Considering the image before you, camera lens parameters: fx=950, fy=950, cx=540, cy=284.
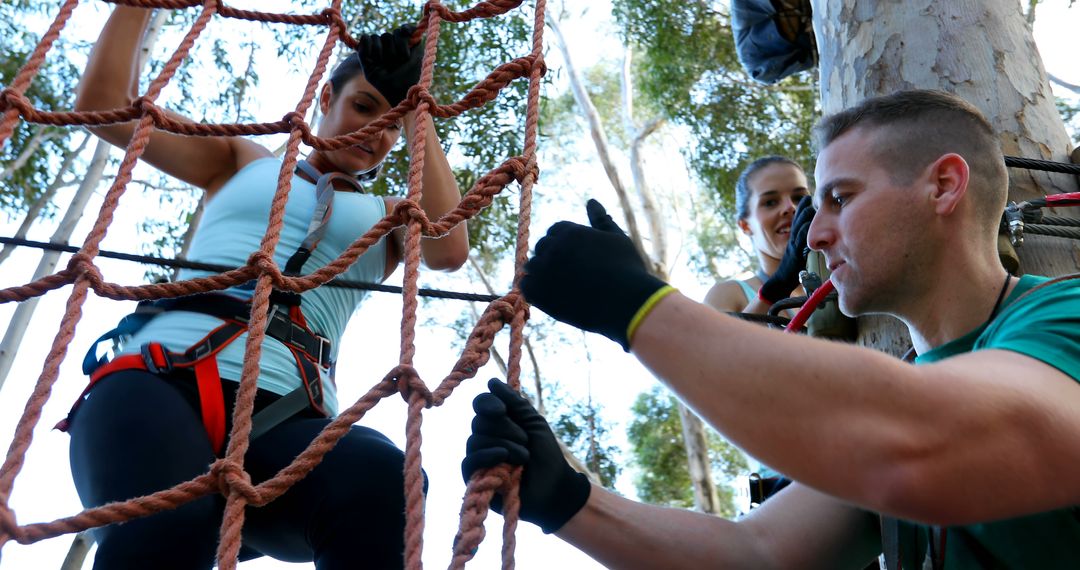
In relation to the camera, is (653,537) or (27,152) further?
(27,152)

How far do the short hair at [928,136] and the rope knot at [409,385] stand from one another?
0.58 metres

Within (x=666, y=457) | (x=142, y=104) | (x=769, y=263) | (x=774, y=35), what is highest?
(x=666, y=457)

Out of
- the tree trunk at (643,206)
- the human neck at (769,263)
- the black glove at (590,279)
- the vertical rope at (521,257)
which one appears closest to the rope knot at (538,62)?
the vertical rope at (521,257)

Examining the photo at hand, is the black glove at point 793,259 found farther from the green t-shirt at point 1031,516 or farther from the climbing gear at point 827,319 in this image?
the green t-shirt at point 1031,516

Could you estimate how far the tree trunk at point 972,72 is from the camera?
132cm

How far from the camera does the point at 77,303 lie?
107cm

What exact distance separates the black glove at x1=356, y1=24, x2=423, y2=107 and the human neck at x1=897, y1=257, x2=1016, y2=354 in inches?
32.1

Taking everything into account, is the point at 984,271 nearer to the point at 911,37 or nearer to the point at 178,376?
the point at 911,37

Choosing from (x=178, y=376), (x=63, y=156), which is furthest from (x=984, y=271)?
(x=63, y=156)

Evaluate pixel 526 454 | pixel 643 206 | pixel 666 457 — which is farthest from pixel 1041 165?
pixel 666 457

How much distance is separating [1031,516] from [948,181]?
0.37m

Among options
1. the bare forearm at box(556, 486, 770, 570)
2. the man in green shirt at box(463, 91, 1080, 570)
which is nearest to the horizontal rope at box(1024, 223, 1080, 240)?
the man in green shirt at box(463, 91, 1080, 570)

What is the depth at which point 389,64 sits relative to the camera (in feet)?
4.87

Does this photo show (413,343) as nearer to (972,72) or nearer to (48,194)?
(972,72)
